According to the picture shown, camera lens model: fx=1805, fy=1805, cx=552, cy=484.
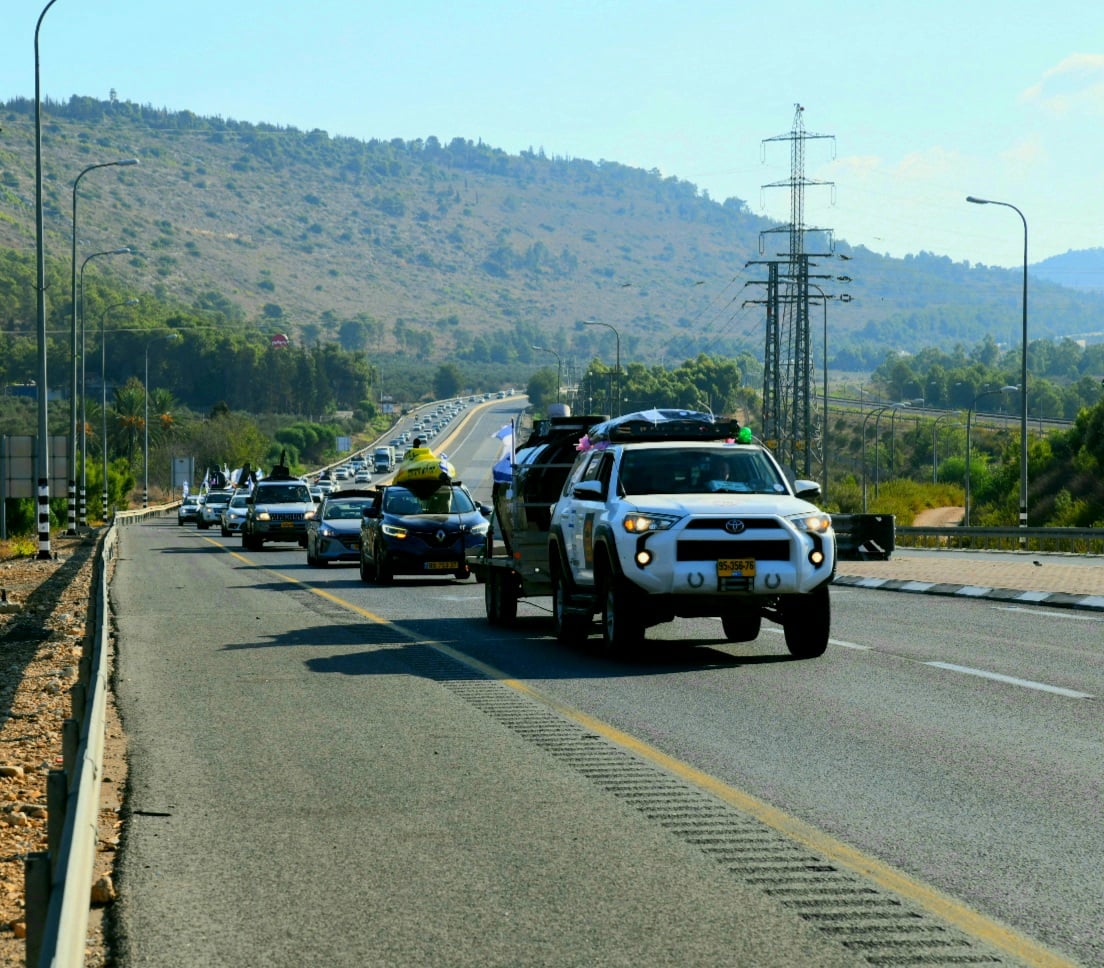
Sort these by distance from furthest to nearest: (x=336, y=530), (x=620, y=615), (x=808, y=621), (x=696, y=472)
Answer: (x=336, y=530) → (x=696, y=472) → (x=808, y=621) → (x=620, y=615)

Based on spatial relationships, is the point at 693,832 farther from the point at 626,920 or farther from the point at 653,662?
the point at 653,662

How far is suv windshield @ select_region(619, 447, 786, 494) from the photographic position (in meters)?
16.4

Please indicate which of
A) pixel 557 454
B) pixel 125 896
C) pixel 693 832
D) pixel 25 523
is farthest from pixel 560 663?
pixel 25 523

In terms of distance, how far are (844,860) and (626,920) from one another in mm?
1377

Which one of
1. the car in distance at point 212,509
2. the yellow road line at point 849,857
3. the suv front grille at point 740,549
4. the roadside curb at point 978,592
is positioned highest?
the suv front grille at point 740,549

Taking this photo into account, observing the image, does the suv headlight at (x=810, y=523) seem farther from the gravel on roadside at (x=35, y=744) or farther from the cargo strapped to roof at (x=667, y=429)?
the gravel on roadside at (x=35, y=744)

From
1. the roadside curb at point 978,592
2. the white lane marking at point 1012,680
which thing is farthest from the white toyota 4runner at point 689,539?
the roadside curb at point 978,592

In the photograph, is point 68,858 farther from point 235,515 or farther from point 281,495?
point 235,515

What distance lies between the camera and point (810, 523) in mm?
15438

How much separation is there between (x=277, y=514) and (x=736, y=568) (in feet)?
104

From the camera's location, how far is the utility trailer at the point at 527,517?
19078 mm

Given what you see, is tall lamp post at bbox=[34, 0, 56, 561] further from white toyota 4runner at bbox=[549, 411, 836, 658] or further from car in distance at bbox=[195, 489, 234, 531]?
car in distance at bbox=[195, 489, 234, 531]

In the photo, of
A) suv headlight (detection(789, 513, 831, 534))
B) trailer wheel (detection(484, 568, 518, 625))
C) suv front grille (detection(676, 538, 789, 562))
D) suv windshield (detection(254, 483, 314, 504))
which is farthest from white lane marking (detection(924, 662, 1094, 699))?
suv windshield (detection(254, 483, 314, 504))

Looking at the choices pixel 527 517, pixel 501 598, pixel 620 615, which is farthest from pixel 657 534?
pixel 501 598
